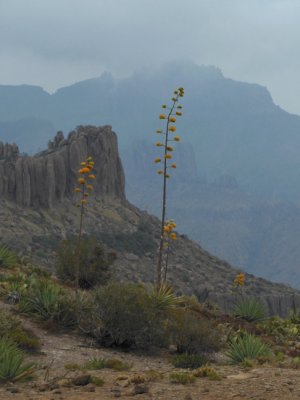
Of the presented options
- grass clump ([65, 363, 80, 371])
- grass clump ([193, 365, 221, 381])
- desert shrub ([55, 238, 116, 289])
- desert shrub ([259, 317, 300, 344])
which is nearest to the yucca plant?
desert shrub ([259, 317, 300, 344])

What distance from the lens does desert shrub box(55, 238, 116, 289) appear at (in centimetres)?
2261

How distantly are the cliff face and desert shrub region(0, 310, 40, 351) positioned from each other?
208ft

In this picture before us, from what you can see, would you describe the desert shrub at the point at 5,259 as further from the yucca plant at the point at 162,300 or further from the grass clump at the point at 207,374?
the grass clump at the point at 207,374

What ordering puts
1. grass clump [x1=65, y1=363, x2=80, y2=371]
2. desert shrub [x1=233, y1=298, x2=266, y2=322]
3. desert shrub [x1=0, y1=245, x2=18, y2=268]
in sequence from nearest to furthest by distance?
grass clump [x1=65, y1=363, x2=80, y2=371], desert shrub [x1=233, y1=298, x2=266, y2=322], desert shrub [x1=0, y1=245, x2=18, y2=268]

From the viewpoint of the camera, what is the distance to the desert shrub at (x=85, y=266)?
22.6 meters

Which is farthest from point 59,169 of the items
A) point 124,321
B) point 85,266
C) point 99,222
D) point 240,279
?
point 124,321

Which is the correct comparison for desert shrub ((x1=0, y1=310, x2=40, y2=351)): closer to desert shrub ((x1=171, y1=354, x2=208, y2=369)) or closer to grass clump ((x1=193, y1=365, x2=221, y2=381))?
desert shrub ((x1=171, y1=354, x2=208, y2=369))

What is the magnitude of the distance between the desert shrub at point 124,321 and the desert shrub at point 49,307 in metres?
1.03

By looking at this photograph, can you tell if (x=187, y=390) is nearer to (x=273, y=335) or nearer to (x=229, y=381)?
(x=229, y=381)

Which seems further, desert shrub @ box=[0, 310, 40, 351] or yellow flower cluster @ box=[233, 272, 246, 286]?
yellow flower cluster @ box=[233, 272, 246, 286]

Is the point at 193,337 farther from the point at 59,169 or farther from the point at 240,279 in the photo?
the point at 59,169

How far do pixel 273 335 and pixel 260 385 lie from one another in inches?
401

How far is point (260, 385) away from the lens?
33.0 feet

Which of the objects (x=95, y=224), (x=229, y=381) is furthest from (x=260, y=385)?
(x=95, y=224)
